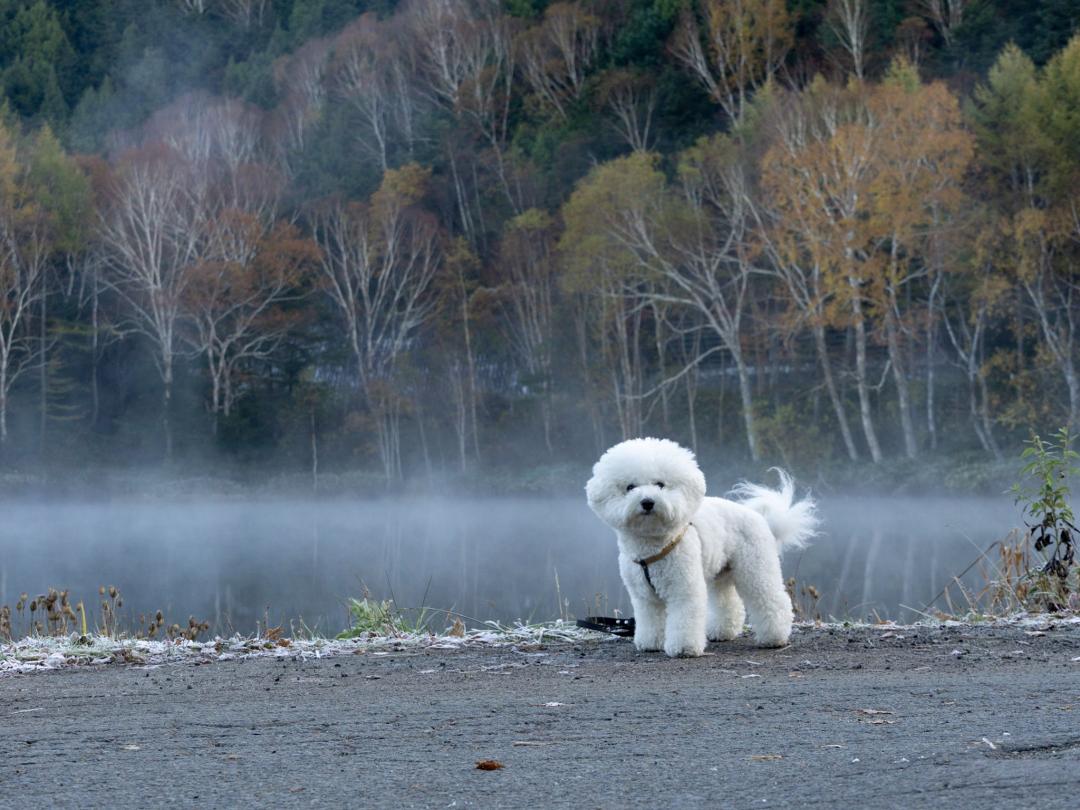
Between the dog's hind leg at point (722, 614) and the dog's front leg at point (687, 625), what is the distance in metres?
0.73

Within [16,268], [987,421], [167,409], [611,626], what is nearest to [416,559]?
[611,626]

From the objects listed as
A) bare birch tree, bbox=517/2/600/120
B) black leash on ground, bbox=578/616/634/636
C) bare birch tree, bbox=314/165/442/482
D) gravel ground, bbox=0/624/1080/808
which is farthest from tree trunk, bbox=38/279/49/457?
gravel ground, bbox=0/624/1080/808

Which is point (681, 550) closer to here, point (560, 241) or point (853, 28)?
point (560, 241)

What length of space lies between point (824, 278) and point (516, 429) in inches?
681

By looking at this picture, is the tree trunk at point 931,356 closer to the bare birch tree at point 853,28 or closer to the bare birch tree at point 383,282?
the bare birch tree at point 853,28

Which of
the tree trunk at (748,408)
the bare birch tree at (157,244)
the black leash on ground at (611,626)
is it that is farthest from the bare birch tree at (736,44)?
the black leash on ground at (611,626)

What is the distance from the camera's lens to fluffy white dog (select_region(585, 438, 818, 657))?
7.05 metres

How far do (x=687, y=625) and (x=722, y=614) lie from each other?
2.88 feet

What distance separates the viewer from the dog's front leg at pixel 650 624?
739 cm

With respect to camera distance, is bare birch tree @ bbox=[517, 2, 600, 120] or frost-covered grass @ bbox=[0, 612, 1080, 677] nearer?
frost-covered grass @ bbox=[0, 612, 1080, 677]

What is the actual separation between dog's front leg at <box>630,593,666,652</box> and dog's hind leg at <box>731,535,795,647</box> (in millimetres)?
488

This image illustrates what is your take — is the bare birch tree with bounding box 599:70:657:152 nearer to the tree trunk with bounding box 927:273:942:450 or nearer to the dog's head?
the tree trunk with bounding box 927:273:942:450

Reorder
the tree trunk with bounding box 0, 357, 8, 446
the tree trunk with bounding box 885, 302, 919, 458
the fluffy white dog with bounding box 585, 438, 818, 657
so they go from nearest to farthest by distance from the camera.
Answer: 1. the fluffy white dog with bounding box 585, 438, 818, 657
2. the tree trunk with bounding box 885, 302, 919, 458
3. the tree trunk with bounding box 0, 357, 8, 446

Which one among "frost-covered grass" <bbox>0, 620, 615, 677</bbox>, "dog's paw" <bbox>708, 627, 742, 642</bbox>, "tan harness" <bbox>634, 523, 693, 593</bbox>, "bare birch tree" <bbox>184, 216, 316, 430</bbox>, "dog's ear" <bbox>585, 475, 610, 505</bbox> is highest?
"bare birch tree" <bbox>184, 216, 316, 430</bbox>
